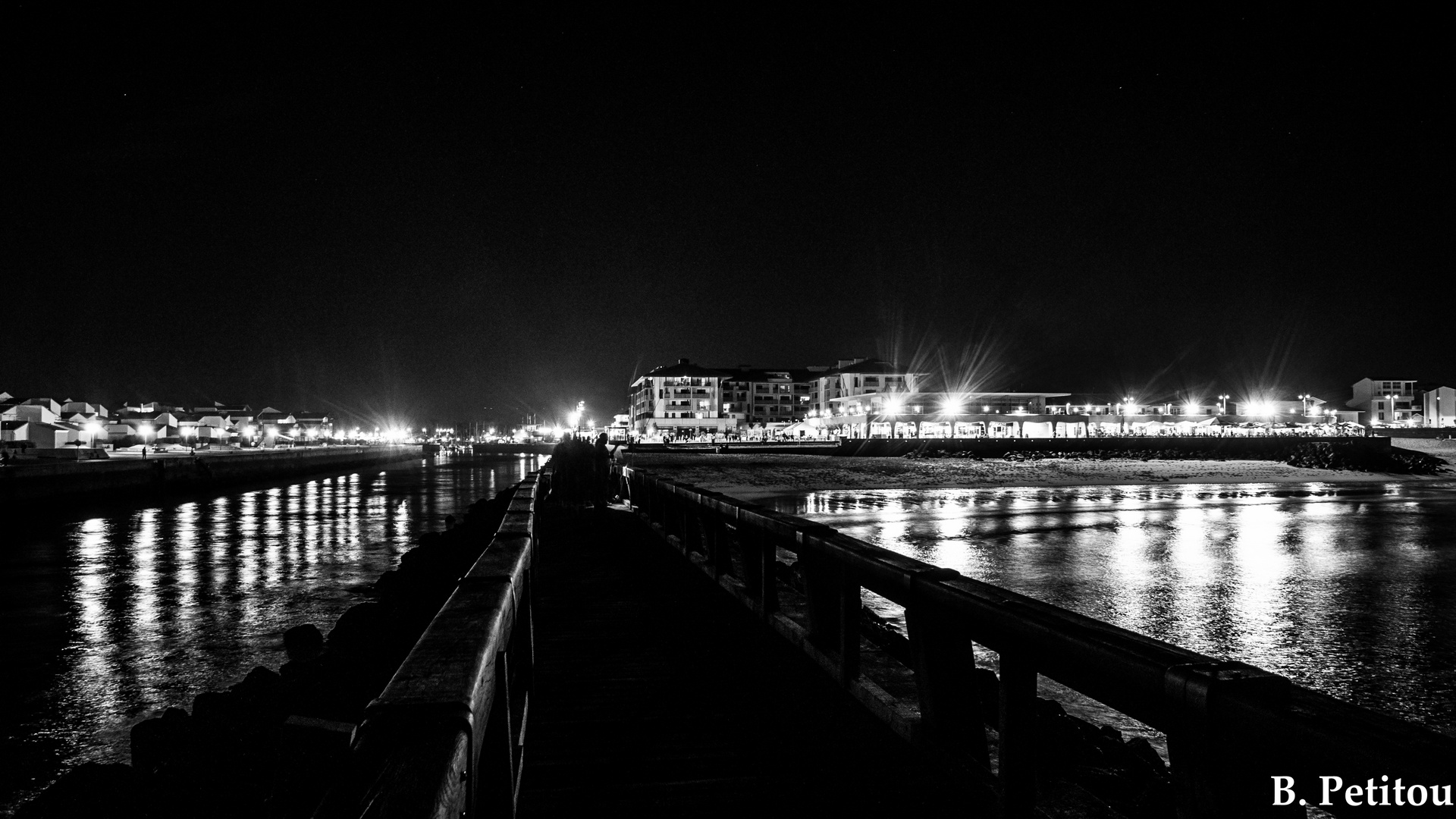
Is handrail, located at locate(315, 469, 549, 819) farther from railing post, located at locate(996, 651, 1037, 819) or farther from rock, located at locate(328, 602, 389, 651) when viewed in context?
rock, located at locate(328, 602, 389, 651)

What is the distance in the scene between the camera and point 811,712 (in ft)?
15.5

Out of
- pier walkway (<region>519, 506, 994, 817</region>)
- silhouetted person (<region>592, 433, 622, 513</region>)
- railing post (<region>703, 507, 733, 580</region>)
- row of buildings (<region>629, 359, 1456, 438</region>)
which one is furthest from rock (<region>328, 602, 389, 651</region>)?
row of buildings (<region>629, 359, 1456, 438</region>)

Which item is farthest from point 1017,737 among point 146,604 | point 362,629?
point 146,604

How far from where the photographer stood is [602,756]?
420 cm

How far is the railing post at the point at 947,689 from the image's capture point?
3.54 meters

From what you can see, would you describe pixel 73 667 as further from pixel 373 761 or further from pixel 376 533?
pixel 376 533

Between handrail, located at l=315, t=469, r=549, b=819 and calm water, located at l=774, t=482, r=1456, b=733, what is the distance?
193 inches

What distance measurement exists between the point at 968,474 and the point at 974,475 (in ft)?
1.82

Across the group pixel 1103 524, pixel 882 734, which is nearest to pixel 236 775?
pixel 882 734

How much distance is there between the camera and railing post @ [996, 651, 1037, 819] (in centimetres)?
285

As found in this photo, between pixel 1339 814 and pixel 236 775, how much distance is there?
5812 millimetres

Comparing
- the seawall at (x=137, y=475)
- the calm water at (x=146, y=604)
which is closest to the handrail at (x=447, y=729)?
the calm water at (x=146, y=604)

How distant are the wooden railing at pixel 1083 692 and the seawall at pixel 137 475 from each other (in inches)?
1451

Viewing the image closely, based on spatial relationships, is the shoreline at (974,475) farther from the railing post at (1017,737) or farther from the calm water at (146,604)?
the railing post at (1017,737)
